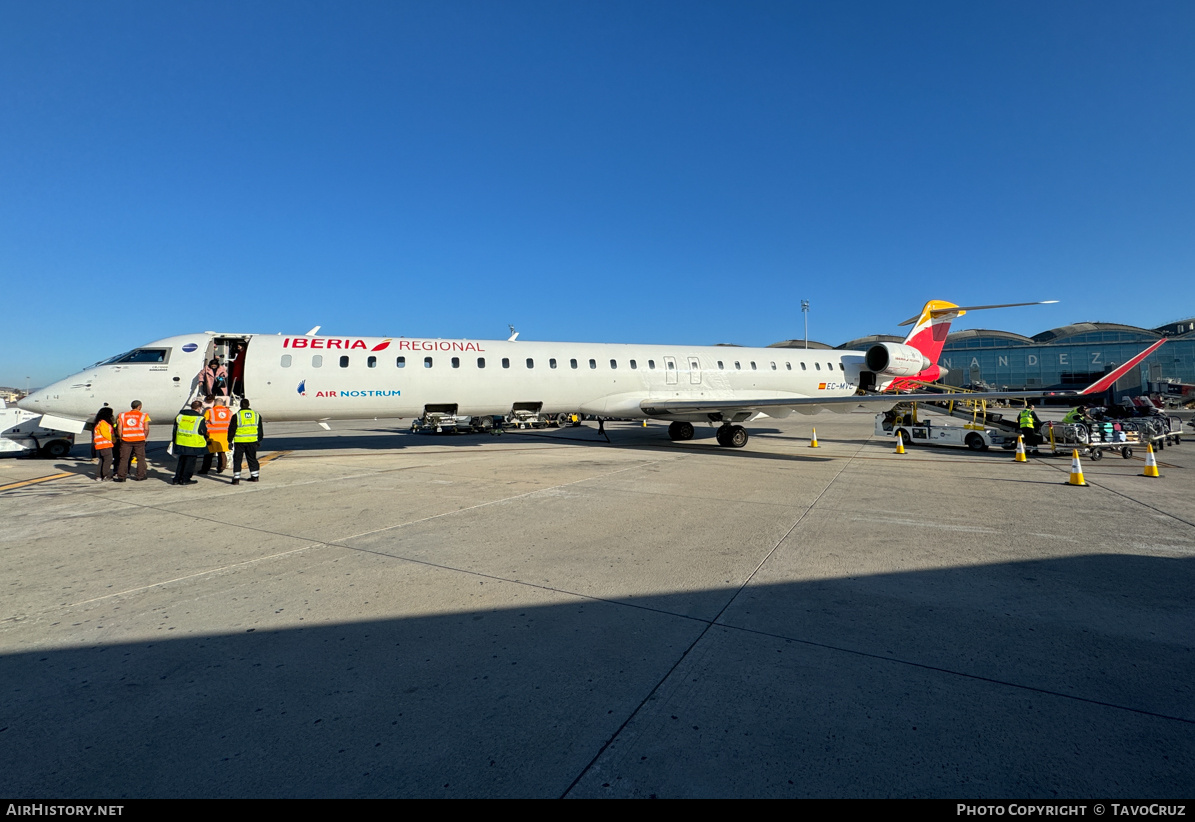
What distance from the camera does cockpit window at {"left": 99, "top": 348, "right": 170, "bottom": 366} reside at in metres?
11.5

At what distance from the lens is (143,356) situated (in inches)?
456

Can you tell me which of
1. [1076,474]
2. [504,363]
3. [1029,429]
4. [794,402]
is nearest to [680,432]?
[794,402]

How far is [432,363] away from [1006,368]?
7858 centimetres

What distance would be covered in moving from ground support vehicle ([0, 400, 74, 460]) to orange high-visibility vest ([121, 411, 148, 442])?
221 inches

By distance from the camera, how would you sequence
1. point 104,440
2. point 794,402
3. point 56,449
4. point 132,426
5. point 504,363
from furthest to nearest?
point 56,449, point 504,363, point 794,402, point 104,440, point 132,426

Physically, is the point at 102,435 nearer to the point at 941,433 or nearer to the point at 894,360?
the point at 941,433

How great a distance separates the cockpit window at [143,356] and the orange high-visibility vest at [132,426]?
7.90ft

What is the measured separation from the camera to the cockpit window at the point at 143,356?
11477 millimetres

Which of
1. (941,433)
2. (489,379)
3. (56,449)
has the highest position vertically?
(489,379)

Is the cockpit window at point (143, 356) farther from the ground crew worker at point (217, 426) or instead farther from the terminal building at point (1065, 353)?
the terminal building at point (1065, 353)

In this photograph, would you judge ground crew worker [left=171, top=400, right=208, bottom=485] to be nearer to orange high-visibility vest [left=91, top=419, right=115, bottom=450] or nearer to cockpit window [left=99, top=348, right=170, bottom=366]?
orange high-visibility vest [left=91, top=419, right=115, bottom=450]

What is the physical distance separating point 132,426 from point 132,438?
229mm
